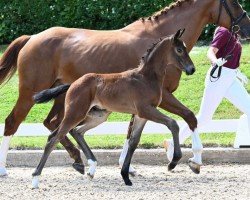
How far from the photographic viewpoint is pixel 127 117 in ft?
46.2

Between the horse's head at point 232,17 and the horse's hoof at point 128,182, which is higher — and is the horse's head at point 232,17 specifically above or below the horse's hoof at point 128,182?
above

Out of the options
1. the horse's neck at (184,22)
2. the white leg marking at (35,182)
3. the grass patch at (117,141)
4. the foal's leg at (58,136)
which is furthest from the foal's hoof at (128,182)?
the grass patch at (117,141)

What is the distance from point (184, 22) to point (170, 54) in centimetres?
103

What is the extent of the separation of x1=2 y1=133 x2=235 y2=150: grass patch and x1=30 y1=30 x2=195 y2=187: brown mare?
215 centimetres

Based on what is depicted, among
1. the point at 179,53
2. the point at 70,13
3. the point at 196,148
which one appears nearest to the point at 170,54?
the point at 179,53

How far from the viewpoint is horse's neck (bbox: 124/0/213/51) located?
10617 mm

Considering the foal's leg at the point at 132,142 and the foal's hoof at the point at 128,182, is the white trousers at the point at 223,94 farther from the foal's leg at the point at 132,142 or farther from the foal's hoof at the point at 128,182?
the foal's hoof at the point at 128,182

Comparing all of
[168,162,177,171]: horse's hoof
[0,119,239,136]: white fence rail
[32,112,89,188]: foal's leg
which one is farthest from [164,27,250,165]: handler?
[32,112,89,188]: foal's leg

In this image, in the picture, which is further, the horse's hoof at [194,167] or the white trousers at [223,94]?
the white trousers at [223,94]

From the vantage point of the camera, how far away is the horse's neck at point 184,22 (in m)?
10.6

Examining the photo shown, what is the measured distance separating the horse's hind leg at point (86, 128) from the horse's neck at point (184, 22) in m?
1.12

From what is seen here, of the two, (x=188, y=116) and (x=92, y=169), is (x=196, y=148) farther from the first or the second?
(x=92, y=169)

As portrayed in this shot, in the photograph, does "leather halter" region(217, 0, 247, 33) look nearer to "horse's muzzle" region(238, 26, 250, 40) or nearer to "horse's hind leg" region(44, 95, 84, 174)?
"horse's muzzle" region(238, 26, 250, 40)

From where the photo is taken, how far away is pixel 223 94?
1084cm
